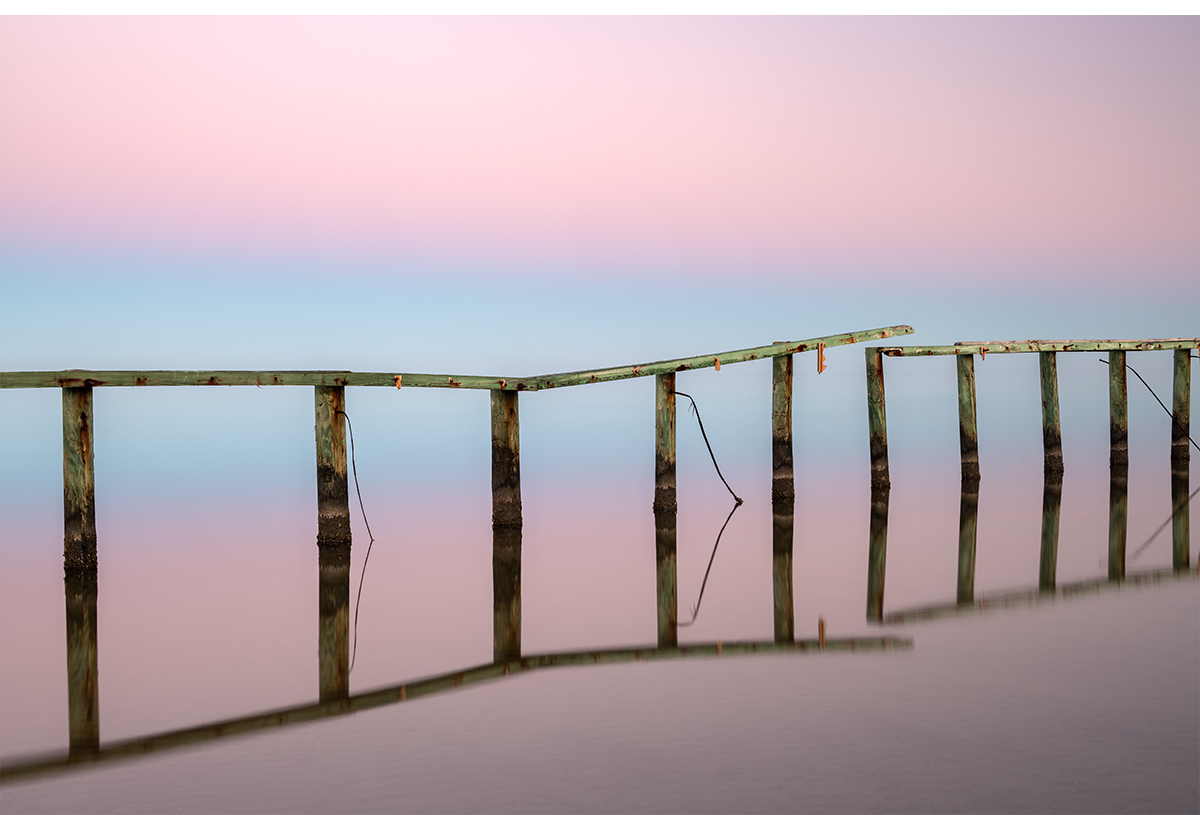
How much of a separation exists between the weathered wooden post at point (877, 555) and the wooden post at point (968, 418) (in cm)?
136

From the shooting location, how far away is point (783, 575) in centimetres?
1056

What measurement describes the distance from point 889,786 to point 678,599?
464 cm

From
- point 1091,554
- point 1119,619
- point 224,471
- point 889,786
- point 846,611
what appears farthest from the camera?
point 224,471

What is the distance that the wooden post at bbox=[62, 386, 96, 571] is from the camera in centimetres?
1002

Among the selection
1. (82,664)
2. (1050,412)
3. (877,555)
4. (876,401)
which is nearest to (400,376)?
(82,664)

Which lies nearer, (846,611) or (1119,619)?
(1119,619)

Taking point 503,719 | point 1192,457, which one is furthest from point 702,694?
point 1192,457

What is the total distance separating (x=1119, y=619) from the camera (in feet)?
27.4

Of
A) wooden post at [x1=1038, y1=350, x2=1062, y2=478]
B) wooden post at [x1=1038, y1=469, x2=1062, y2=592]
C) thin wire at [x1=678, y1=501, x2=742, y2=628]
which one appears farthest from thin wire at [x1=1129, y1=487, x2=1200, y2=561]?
thin wire at [x1=678, y1=501, x2=742, y2=628]

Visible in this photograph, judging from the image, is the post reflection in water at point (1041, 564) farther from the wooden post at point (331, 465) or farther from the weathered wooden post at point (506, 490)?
the wooden post at point (331, 465)

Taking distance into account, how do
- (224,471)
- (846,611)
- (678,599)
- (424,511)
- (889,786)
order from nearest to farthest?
(889,786) → (846,611) → (678,599) → (424,511) → (224,471)

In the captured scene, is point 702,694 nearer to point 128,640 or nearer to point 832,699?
point 832,699

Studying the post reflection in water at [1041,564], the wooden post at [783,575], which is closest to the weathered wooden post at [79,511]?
the wooden post at [783,575]

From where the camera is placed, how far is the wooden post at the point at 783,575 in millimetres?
8359
